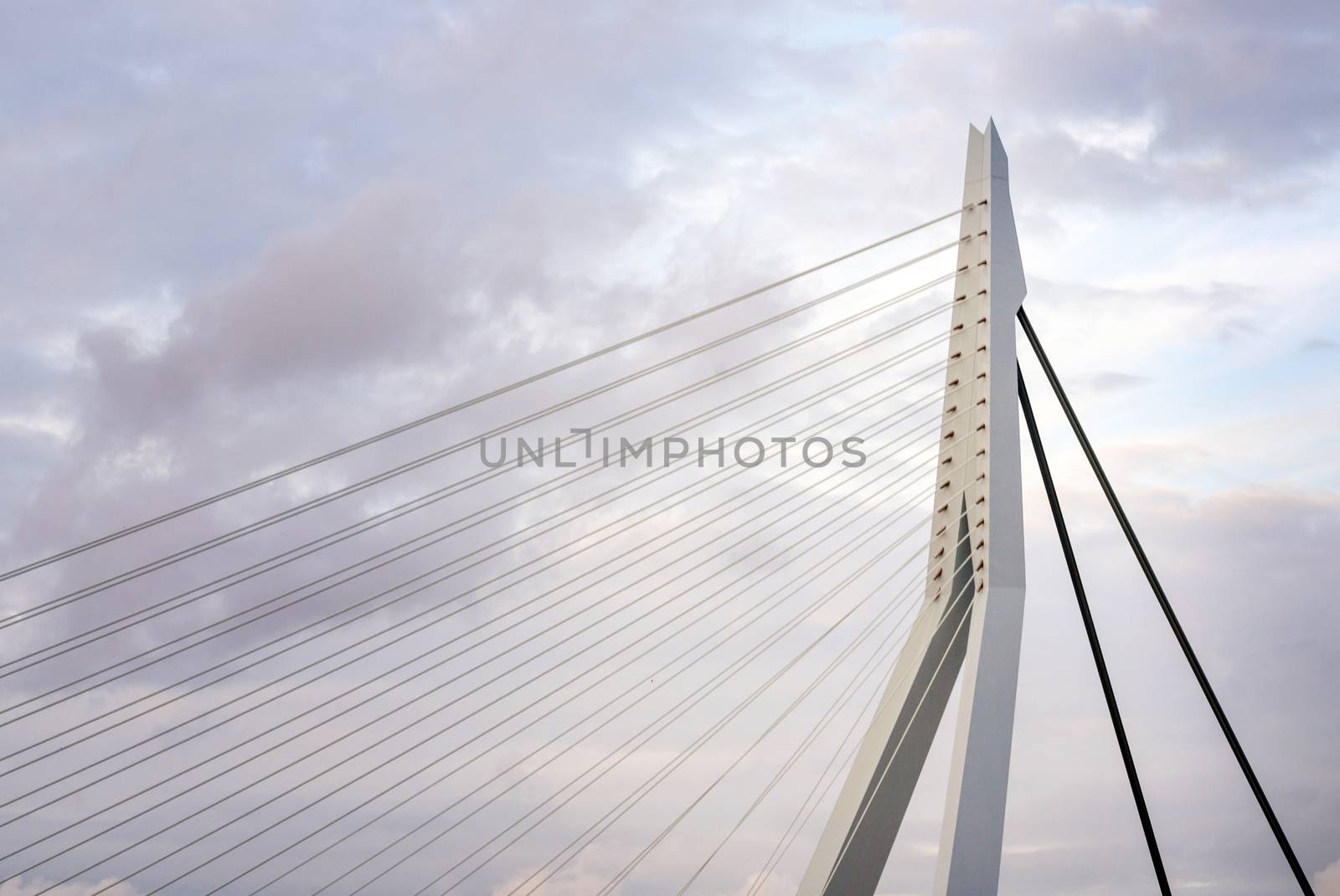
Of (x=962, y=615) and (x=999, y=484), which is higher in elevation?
(x=999, y=484)

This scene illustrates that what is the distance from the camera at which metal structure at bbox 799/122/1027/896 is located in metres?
6.45

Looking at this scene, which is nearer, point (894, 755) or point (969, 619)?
point (894, 755)

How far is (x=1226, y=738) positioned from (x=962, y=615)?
2.32 m

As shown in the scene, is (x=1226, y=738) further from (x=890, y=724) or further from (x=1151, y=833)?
(x=890, y=724)

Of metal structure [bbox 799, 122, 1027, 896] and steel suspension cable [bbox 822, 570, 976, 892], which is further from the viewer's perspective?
steel suspension cable [bbox 822, 570, 976, 892]

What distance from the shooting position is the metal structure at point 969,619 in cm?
645

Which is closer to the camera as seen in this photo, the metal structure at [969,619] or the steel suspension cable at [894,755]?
the metal structure at [969,619]

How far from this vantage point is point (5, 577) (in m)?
6.20

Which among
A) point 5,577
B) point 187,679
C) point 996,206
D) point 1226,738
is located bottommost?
point 1226,738

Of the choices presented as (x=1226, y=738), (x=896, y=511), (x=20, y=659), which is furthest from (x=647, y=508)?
(x=1226, y=738)

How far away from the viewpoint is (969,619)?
279 inches

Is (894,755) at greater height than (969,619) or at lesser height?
lesser

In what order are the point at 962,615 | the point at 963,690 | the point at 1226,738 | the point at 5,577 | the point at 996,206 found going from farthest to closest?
the point at 1226,738 < the point at 996,206 < the point at 962,615 < the point at 963,690 < the point at 5,577

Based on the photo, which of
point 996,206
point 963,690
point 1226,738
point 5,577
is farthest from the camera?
point 1226,738
